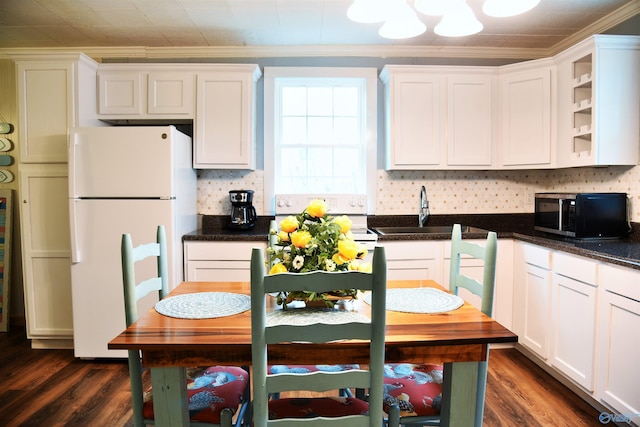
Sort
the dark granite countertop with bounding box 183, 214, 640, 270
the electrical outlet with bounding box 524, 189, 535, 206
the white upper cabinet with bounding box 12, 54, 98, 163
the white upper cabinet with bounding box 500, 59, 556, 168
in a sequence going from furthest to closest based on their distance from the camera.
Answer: the electrical outlet with bounding box 524, 189, 535, 206, the white upper cabinet with bounding box 500, 59, 556, 168, the white upper cabinet with bounding box 12, 54, 98, 163, the dark granite countertop with bounding box 183, 214, 640, 270

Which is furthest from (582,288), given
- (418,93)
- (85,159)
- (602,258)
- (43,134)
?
(43,134)

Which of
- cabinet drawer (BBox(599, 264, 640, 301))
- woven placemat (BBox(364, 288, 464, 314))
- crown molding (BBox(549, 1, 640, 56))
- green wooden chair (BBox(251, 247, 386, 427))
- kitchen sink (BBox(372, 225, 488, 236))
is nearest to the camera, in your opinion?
green wooden chair (BBox(251, 247, 386, 427))

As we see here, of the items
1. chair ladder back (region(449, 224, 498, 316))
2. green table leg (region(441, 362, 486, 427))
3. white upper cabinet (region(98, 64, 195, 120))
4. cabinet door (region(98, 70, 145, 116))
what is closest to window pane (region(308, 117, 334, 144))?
white upper cabinet (region(98, 64, 195, 120))

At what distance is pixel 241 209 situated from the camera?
3402mm

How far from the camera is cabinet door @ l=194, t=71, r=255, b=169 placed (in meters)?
3.33

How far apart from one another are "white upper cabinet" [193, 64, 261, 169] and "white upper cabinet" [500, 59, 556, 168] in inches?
77.7

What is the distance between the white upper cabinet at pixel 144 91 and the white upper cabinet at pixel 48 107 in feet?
0.76

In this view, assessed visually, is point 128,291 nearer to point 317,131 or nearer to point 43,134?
point 43,134

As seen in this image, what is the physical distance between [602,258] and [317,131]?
2.35 metres

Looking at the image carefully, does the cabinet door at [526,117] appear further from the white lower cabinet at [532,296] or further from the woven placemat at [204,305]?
the woven placemat at [204,305]

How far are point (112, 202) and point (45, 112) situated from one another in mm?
887

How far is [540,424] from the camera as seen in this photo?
2.18m

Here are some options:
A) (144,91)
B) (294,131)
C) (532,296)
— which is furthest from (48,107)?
(532,296)

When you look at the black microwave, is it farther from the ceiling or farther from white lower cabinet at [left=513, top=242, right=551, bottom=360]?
the ceiling
